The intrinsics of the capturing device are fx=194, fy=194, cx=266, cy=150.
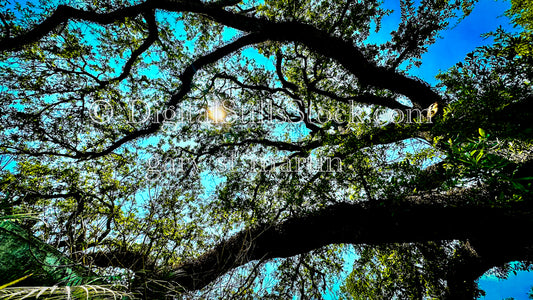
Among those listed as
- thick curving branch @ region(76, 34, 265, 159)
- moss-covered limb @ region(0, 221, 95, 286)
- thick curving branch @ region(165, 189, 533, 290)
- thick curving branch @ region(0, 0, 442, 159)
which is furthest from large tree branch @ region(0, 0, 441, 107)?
moss-covered limb @ region(0, 221, 95, 286)

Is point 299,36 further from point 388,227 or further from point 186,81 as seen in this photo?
point 388,227

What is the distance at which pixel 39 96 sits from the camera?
5.93 m

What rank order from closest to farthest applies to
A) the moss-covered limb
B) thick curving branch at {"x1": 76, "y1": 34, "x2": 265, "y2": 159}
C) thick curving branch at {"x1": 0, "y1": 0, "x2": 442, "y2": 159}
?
the moss-covered limb
thick curving branch at {"x1": 0, "y1": 0, "x2": 442, "y2": 159}
thick curving branch at {"x1": 76, "y1": 34, "x2": 265, "y2": 159}

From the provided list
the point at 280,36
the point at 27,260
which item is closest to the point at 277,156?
the point at 280,36

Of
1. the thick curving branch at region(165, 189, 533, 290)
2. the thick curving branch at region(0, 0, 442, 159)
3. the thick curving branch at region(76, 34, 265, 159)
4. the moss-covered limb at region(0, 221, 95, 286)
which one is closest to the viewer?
the moss-covered limb at region(0, 221, 95, 286)

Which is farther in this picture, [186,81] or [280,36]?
[186,81]

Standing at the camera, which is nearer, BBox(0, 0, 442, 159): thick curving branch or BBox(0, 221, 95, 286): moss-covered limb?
BBox(0, 221, 95, 286): moss-covered limb

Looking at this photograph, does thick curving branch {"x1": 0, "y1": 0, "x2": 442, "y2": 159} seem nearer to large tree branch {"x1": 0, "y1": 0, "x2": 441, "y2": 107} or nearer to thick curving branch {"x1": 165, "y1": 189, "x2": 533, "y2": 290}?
large tree branch {"x1": 0, "y1": 0, "x2": 441, "y2": 107}

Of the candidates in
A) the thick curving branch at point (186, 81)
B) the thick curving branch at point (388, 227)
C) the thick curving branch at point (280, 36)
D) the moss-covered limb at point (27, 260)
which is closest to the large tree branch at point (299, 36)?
the thick curving branch at point (280, 36)

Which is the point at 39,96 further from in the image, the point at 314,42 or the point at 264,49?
the point at 314,42

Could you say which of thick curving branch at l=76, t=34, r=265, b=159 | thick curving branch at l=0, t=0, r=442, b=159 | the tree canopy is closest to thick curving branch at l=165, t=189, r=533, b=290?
the tree canopy

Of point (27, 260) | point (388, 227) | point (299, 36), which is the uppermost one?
point (299, 36)

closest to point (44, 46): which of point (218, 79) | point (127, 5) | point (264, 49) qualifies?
point (127, 5)

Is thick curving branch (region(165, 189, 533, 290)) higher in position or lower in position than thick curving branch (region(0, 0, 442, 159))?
lower
